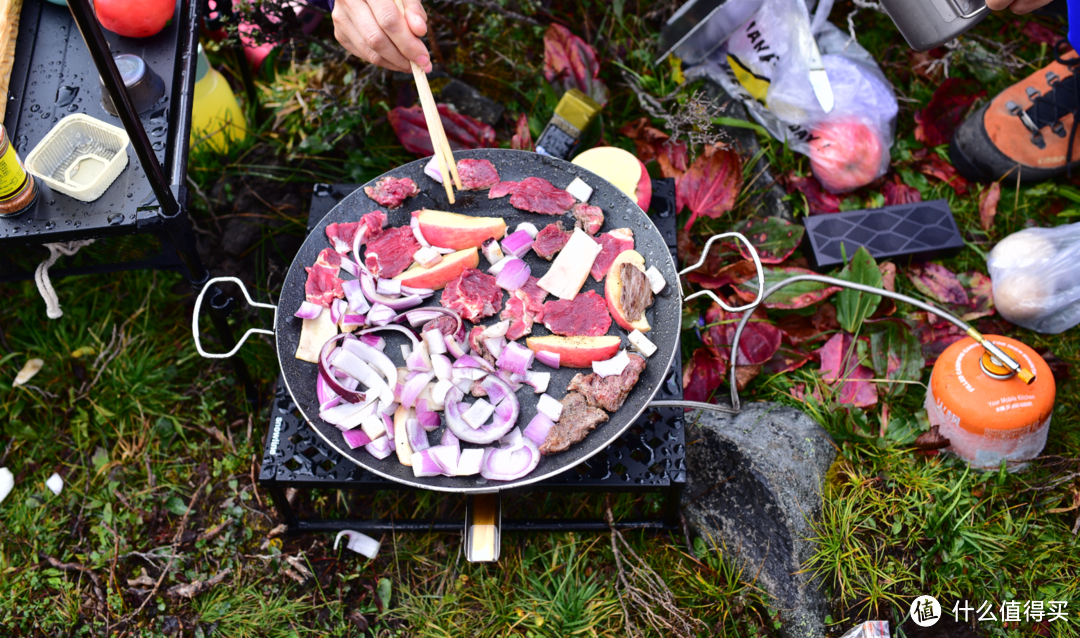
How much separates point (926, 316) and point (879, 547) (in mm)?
1090

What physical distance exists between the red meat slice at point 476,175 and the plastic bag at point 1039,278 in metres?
2.28

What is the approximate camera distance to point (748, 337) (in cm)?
304

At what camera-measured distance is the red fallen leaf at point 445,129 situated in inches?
134

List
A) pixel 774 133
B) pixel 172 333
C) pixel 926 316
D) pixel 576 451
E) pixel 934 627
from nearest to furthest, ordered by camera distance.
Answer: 1. pixel 576 451
2. pixel 934 627
3. pixel 926 316
4. pixel 172 333
5. pixel 774 133

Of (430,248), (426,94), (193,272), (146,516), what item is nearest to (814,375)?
(430,248)

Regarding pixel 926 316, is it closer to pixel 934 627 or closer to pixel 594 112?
pixel 934 627

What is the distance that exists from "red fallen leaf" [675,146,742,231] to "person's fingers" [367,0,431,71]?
4.85 feet

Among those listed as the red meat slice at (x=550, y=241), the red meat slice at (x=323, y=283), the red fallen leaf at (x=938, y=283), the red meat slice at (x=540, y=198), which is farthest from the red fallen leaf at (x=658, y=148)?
the red meat slice at (x=323, y=283)

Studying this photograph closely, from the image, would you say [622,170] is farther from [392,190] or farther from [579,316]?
[392,190]

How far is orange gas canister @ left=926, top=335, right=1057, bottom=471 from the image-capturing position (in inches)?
101

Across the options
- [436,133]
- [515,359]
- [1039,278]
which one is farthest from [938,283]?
[436,133]

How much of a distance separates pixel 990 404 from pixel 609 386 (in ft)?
4.80

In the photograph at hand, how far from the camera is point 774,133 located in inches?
140

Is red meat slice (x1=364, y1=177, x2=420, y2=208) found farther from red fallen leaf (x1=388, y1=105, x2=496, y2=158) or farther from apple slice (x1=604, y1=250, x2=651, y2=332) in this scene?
apple slice (x1=604, y1=250, x2=651, y2=332)
